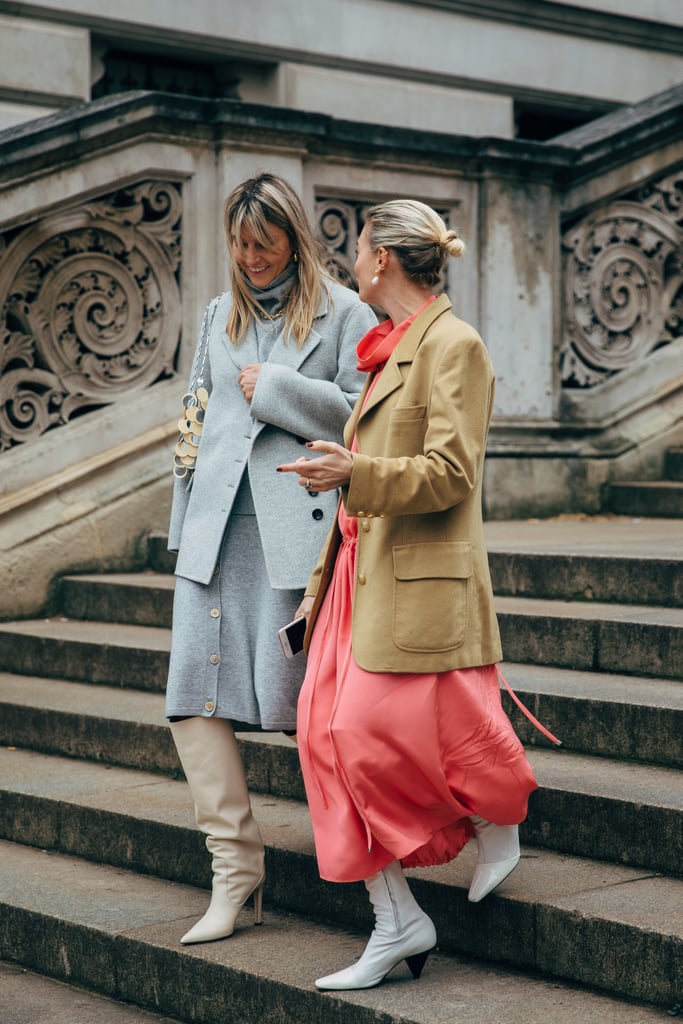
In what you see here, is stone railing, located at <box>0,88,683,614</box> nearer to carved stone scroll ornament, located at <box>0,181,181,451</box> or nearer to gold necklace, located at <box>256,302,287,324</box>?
carved stone scroll ornament, located at <box>0,181,181,451</box>

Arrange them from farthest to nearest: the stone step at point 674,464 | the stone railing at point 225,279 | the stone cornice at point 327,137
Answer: the stone step at point 674,464
the stone railing at point 225,279
the stone cornice at point 327,137

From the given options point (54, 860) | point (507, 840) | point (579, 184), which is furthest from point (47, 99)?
point (507, 840)

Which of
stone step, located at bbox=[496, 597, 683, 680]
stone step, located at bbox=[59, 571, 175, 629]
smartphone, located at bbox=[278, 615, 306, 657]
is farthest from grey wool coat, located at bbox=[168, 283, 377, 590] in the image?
stone step, located at bbox=[59, 571, 175, 629]

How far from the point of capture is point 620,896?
390cm

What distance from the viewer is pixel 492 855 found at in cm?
392

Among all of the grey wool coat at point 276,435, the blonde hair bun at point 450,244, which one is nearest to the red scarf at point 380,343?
the blonde hair bun at point 450,244

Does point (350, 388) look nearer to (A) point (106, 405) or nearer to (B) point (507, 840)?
(B) point (507, 840)

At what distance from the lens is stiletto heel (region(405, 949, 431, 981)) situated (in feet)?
12.4

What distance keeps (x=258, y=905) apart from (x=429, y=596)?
47.0 inches

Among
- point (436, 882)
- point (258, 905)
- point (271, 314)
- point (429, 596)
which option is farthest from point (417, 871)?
point (271, 314)

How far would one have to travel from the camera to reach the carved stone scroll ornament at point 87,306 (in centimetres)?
748

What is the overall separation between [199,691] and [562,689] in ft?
4.61

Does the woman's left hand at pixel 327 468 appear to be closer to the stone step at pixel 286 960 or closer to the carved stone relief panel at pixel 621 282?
the stone step at pixel 286 960

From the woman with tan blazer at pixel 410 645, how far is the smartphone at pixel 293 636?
7.0 inches
